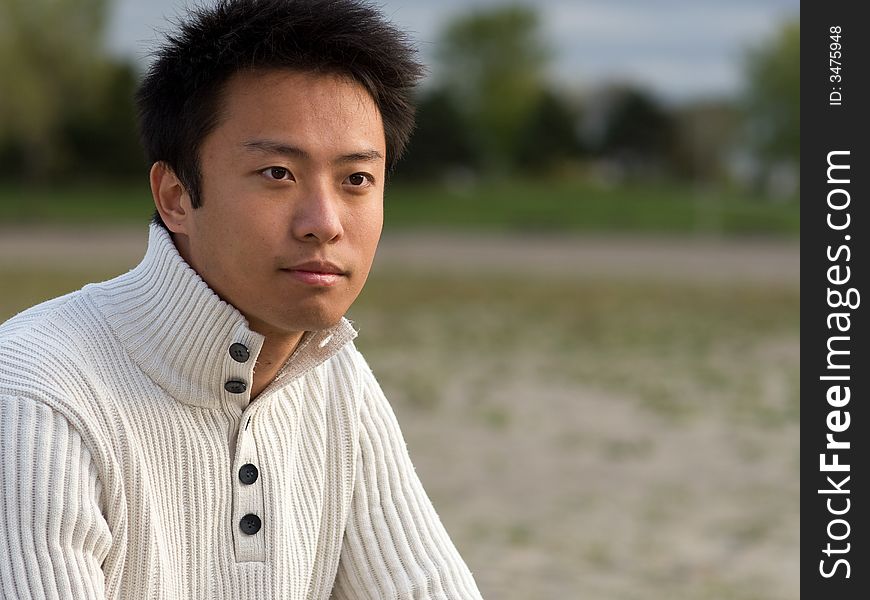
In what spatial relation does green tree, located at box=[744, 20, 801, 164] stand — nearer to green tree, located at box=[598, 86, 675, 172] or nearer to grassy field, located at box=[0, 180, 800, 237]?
green tree, located at box=[598, 86, 675, 172]

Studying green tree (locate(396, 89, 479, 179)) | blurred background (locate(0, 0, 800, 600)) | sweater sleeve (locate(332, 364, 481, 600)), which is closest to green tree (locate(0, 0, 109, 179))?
blurred background (locate(0, 0, 800, 600))

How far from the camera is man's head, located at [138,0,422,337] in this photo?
169 cm

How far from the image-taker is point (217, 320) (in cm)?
172

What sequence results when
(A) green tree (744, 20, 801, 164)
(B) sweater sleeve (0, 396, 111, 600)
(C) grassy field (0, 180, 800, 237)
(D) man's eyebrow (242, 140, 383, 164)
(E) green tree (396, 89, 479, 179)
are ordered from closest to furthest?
(B) sweater sleeve (0, 396, 111, 600) → (D) man's eyebrow (242, 140, 383, 164) → (C) grassy field (0, 180, 800, 237) → (E) green tree (396, 89, 479, 179) → (A) green tree (744, 20, 801, 164)

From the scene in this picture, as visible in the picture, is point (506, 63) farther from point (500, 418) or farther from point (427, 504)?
point (427, 504)

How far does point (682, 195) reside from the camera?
127 feet

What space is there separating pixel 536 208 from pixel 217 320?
32804 millimetres

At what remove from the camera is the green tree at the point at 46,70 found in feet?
110

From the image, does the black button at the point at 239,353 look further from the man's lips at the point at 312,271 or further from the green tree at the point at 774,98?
the green tree at the point at 774,98


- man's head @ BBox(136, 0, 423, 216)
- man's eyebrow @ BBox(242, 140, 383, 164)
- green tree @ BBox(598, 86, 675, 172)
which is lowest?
man's eyebrow @ BBox(242, 140, 383, 164)

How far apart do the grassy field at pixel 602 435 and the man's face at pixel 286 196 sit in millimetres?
3630

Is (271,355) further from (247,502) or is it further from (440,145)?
(440,145)

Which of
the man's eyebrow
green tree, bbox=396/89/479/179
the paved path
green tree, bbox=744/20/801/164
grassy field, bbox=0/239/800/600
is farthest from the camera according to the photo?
green tree, bbox=744/20/801/164
